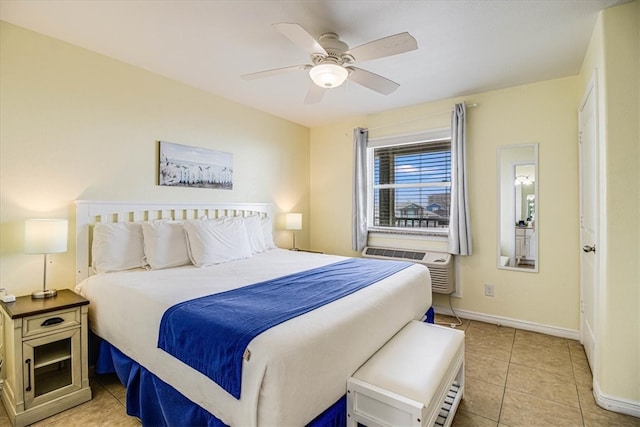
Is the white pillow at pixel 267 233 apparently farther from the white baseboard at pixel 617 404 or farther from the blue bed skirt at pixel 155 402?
the white baseboard at pixel 617 404

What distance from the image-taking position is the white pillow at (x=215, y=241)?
2.82 meters

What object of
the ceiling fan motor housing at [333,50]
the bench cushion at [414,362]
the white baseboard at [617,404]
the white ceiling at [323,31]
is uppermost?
the white ceiling at [323,31]

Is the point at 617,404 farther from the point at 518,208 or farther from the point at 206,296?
the point at 206,296

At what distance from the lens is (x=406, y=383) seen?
147 centimetres

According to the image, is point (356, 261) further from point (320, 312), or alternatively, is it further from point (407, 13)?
point (407, 13)

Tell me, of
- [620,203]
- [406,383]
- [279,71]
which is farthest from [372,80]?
[406,383]

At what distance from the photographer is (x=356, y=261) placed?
302cm

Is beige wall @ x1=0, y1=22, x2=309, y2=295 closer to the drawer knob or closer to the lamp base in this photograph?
the lamp base

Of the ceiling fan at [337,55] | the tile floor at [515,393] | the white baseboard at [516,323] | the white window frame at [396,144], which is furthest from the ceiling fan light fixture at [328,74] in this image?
the white baseboard at [516,323]

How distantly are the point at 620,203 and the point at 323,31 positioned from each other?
226 centimetres

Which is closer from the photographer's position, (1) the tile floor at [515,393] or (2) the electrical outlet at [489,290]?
(1) the tile floor at [515,393]

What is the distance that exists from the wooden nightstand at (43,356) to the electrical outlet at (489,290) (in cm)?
371

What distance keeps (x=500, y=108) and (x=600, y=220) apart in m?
1.76

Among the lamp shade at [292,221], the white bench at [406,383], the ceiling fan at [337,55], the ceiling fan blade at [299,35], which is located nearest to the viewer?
the white bench at [406,383]
